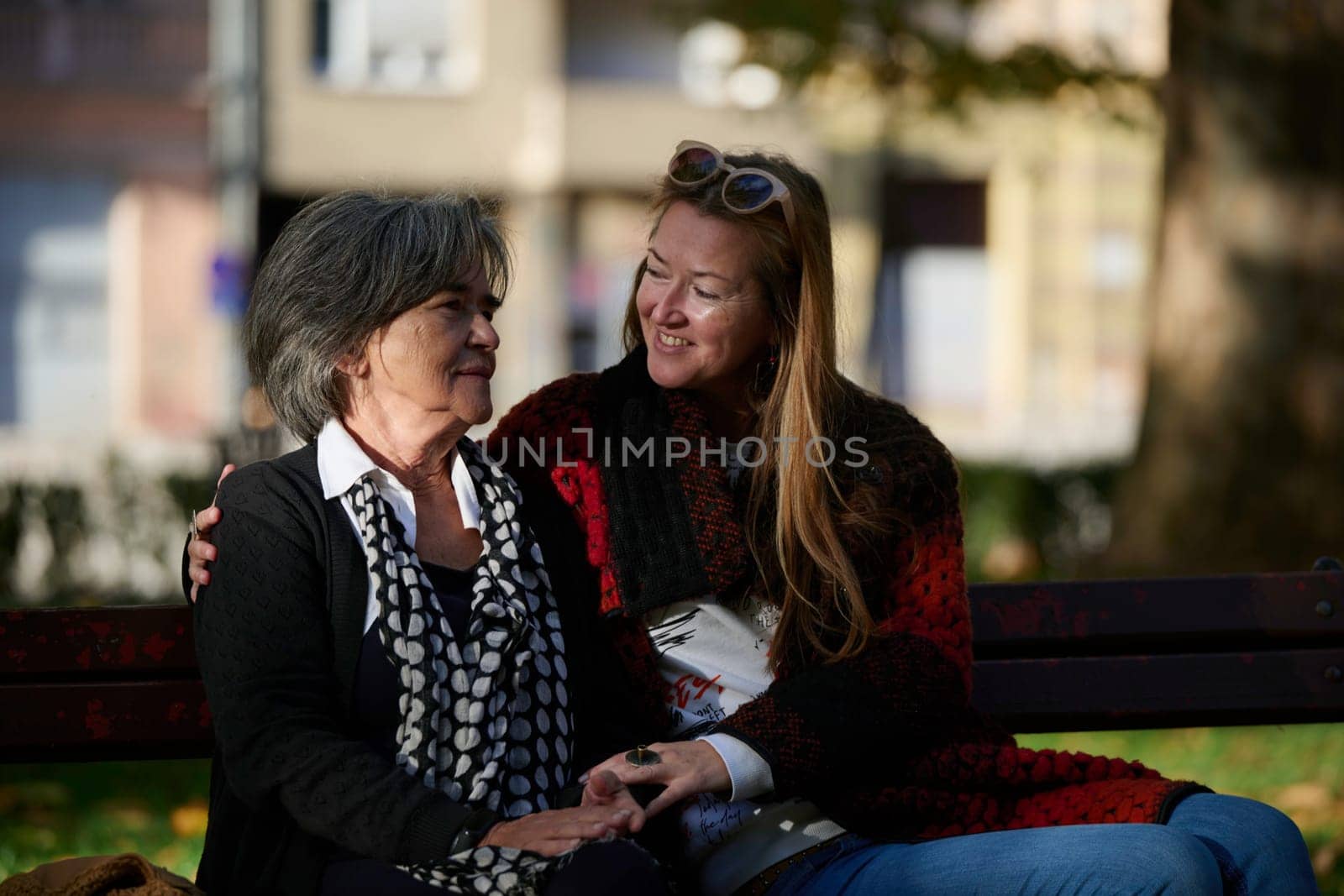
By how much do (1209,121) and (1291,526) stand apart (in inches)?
71.8

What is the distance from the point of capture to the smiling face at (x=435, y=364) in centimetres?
303

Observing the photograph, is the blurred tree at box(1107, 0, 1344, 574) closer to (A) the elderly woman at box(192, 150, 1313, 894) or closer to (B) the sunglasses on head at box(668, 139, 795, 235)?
(A) the elderly woman at box(192, 150, 1313, 894)

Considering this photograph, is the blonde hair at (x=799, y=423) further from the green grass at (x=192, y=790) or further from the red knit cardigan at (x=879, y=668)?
the green grass at (x=192, y=790)

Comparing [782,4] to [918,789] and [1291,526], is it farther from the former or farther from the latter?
[918,789]

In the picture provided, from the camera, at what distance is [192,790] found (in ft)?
18.0

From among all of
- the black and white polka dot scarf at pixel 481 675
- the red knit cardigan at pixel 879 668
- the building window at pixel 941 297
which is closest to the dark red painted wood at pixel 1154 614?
the red knit cardigan at pixel 879 668

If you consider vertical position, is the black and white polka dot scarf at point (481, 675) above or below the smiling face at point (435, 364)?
below

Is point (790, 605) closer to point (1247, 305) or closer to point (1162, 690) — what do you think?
point (1162, 690)

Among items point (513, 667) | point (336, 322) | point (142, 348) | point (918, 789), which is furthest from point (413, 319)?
point (142, 348)

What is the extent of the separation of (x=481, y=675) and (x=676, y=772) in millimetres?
371

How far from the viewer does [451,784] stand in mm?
2814

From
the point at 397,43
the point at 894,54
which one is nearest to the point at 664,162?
the point at 397,43

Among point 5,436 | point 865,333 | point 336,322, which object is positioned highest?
point 336,322

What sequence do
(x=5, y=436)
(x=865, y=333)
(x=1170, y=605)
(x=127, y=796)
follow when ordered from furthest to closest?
(x=5, y=436) < (x=865, y=333) < (x=127, y=796) < (x=1170, y=605)
